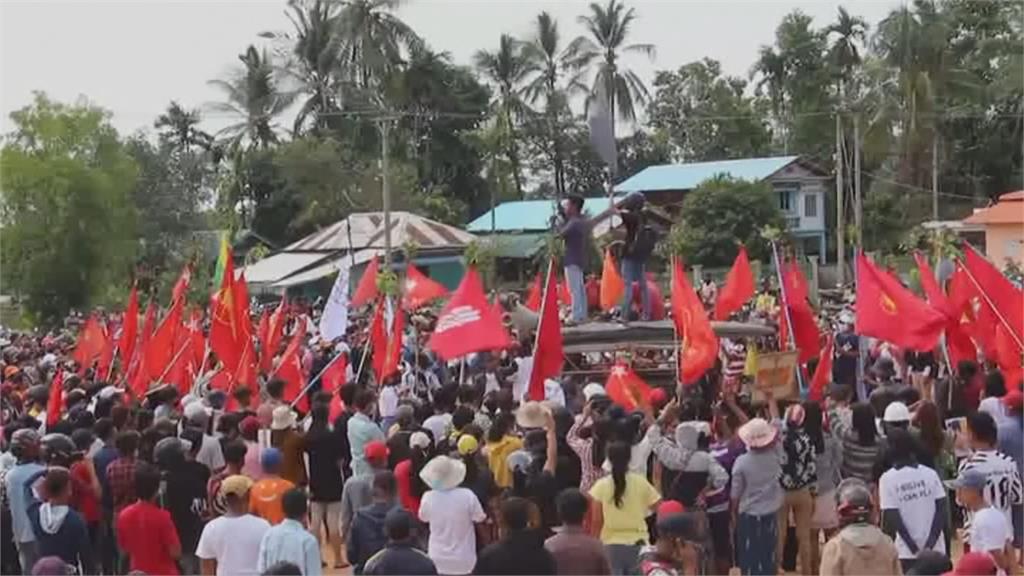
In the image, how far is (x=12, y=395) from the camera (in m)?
14.9

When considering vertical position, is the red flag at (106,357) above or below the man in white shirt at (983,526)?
above

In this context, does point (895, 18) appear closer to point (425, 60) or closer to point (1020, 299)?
point (425, 60)

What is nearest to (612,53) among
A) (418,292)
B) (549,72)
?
(549,72)

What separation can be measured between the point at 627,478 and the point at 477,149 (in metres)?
50.9

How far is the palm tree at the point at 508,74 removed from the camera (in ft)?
198

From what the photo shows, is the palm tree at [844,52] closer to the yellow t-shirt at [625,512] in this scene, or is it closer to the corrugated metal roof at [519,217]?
the corrugated metal roof at [519,217]

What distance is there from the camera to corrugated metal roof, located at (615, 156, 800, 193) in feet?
192

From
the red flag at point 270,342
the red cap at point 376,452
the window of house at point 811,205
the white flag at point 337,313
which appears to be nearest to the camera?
the red cap at point 376,452

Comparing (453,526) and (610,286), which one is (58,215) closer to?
(610,286)

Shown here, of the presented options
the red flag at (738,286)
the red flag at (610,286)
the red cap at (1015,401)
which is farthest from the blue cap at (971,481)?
the red flag at (610,286)

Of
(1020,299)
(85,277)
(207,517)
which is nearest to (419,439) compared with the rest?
(207,517)

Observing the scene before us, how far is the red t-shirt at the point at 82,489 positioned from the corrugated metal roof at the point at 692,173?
1899 inches

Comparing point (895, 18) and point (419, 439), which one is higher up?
point (895, 18)

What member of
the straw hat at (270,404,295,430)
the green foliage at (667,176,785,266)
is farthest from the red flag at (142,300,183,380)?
the green foliage at (667,176,785,266)
